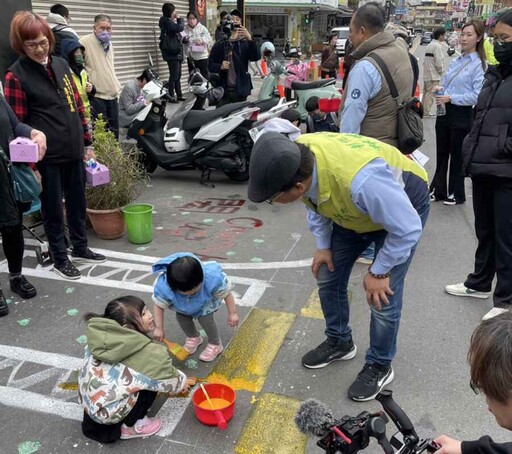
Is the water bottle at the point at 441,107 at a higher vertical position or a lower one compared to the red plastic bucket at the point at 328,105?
higher

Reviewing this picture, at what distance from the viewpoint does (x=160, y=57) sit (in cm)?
1184

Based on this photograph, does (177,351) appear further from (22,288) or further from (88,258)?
(88,258)

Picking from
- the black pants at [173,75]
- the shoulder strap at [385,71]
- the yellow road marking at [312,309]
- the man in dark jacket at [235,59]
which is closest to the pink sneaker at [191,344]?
the yellow road marking at [312,309]

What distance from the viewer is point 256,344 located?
10.6 feet

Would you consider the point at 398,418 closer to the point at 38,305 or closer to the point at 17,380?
the point at 17,380

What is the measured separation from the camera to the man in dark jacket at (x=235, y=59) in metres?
7.81

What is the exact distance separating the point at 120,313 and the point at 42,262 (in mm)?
2101

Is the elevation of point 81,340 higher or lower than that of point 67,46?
lower

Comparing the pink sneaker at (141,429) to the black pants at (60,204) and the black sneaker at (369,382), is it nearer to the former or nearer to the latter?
the black sneaker at (369,382)

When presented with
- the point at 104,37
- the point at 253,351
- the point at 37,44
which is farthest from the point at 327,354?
the point at 104,37

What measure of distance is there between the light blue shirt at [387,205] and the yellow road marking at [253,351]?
3.72 ft

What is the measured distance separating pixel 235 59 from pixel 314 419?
7059mm

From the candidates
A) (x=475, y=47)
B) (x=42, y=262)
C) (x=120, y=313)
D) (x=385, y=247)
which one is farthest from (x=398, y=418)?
(x=475, y=47)

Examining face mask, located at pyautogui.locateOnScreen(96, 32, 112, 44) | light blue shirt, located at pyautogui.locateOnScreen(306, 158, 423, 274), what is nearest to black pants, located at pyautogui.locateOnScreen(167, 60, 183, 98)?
face mask, located at pyautogui.locateOnScreen(96, 32, 112, 44)
